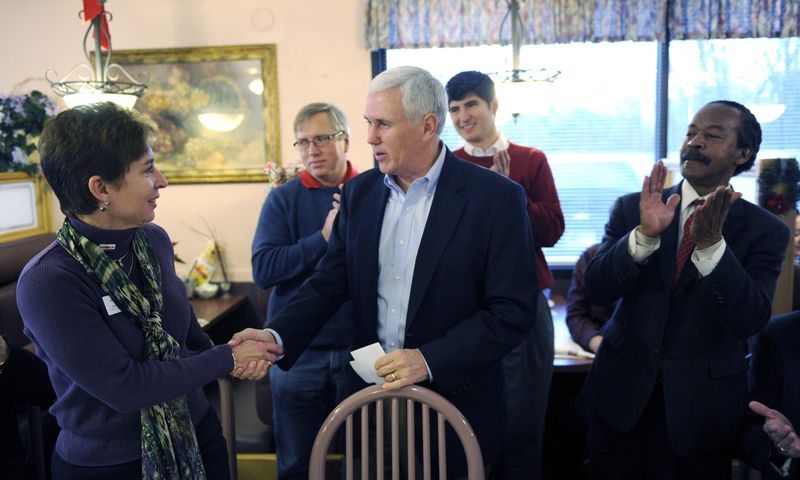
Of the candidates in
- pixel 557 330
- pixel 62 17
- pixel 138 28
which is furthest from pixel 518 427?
pixel 62 17

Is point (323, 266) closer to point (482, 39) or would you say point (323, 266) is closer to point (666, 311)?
point (666, 311)

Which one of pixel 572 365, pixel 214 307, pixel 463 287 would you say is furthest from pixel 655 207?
pixel 214 307

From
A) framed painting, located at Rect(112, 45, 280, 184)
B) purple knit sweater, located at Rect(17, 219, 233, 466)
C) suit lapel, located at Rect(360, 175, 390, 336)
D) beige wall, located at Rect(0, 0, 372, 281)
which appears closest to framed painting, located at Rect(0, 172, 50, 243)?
beige wall, located at Rect(0, 0, 372, 281)

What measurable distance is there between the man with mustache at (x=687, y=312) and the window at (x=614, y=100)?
2.20m

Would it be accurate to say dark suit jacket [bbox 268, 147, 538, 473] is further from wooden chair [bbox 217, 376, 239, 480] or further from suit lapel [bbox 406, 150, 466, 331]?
wooden chair [bbox 217, 376, 239, 480]

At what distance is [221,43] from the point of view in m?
4.06

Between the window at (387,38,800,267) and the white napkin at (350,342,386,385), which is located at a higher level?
the window at (387,38,800,267)

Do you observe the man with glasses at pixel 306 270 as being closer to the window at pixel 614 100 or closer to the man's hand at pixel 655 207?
the man's hand at pixel 655 207

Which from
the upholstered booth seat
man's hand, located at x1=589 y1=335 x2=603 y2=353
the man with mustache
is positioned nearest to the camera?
the man with mustache

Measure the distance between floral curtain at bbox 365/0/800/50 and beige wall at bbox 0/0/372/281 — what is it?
26cm

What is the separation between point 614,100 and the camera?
419cm

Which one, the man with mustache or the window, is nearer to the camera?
the man with mustache

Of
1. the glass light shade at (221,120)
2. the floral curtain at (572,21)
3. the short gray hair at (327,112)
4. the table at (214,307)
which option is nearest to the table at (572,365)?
the short gray hair at (327,112)

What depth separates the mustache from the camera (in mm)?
1943
